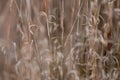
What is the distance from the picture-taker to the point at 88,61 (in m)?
1.91

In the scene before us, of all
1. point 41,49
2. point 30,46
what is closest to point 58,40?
point 41,49

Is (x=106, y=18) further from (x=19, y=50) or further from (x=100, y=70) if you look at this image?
(x=19, y=50)

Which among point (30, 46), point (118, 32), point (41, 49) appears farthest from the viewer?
point (118, 32)

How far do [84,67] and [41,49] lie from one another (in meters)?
0.27

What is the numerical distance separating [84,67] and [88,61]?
79 millimetres

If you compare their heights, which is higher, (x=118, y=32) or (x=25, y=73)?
(x=118, y=32)

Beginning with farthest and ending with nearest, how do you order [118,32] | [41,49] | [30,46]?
[118,32]
[41,49]
[30,46]

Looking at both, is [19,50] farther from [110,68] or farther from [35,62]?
[110,68]

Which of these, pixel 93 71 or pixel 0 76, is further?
pixel 0 76

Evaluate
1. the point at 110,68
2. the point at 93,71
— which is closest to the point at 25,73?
the point at 93,71

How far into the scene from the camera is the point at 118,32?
7.00 feet

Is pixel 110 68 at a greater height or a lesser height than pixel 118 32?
lesser

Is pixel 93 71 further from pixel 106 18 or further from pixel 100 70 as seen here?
pixel 106 18

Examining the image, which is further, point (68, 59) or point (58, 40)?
point (58, 40)
